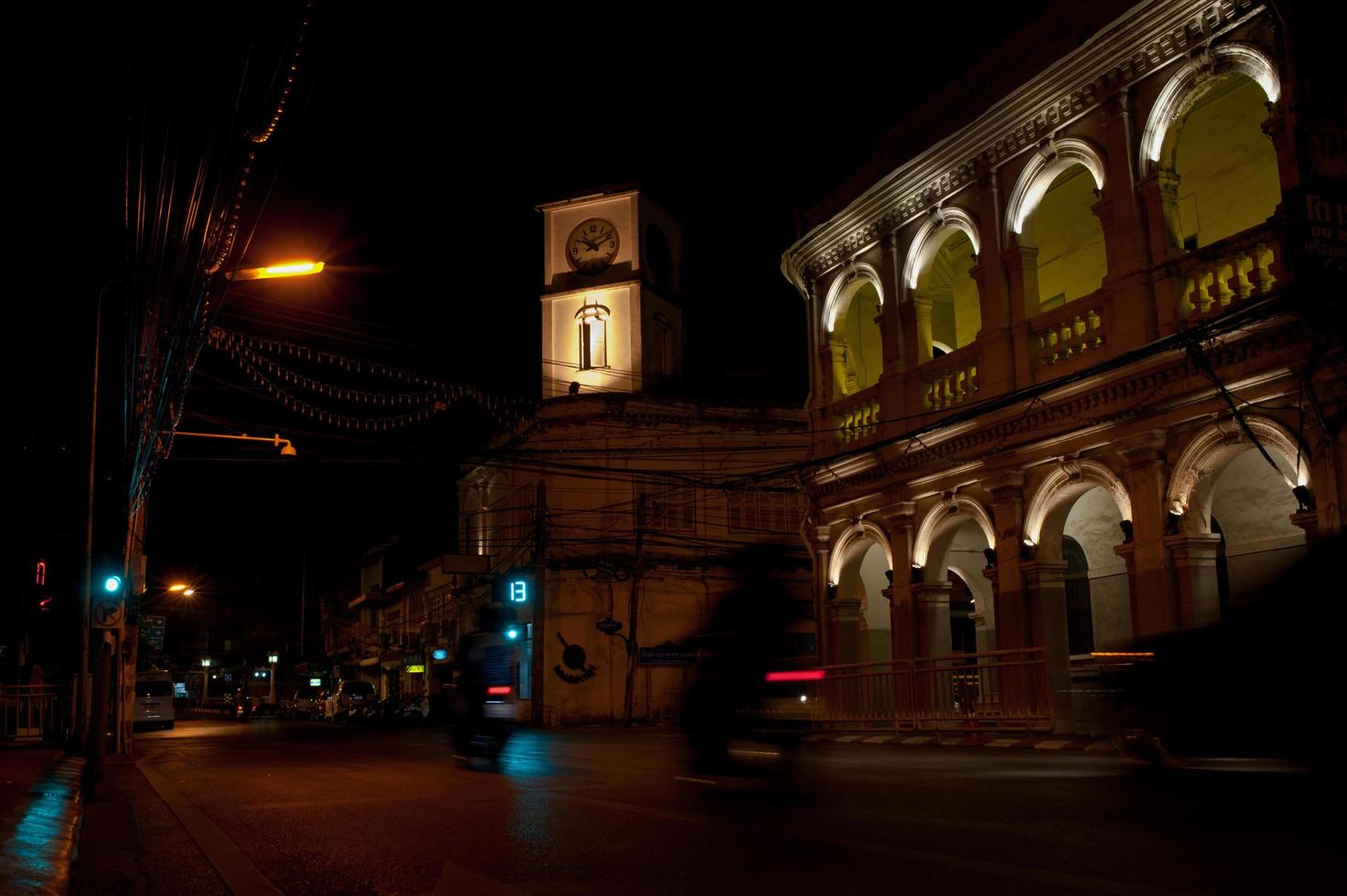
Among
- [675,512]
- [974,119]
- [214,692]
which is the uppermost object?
[974,119]

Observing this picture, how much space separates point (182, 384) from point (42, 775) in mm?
7243

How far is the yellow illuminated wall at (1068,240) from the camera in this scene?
21922mm

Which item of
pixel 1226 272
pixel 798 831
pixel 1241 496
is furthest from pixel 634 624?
pixel 798 831

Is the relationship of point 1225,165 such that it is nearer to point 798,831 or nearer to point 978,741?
point 978,741

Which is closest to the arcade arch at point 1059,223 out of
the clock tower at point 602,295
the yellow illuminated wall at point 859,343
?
the yellow illuminated wall at point 859,343

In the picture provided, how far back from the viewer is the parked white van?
37.8 m

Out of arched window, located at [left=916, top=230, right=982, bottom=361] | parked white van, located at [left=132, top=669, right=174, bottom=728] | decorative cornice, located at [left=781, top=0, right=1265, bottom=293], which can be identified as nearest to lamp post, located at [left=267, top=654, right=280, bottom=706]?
parked white van, located at [left=132, top=669, right=174, bottom=728]

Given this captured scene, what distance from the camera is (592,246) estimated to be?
148 feet

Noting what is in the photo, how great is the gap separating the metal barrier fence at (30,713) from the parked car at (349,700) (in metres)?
20.3

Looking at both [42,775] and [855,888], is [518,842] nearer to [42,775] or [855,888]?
[855,888]

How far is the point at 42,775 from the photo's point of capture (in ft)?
47.4

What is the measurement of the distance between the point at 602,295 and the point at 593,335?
4.78ft

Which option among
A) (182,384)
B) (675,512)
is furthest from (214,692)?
(182,384)

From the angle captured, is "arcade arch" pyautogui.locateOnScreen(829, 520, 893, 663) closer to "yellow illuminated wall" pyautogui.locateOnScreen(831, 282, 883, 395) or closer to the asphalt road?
"yellow illuminated wall" pyautogui.locateOnScreen(831, 282, 883, 395)
